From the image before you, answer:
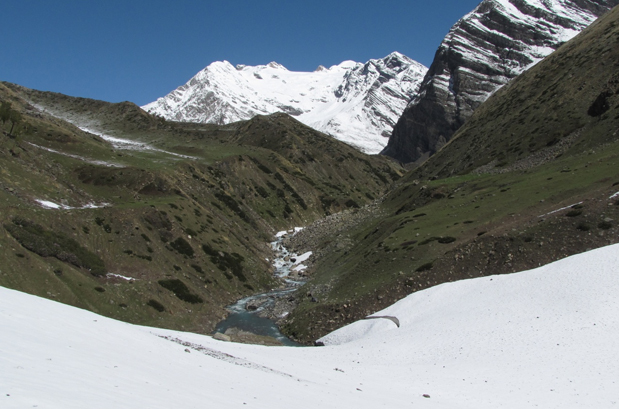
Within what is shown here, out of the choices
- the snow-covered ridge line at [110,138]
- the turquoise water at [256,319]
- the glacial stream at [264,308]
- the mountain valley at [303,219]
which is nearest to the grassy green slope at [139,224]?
the mountain valley at [303,219]

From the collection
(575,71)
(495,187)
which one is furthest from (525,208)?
(575,71)

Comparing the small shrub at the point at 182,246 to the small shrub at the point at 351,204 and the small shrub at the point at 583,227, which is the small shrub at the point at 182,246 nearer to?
the small shrub at the point at 583,227

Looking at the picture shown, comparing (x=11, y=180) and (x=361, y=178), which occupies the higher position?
(x=361, y=178)

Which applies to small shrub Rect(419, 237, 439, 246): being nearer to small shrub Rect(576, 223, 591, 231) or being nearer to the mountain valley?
the mountain valley

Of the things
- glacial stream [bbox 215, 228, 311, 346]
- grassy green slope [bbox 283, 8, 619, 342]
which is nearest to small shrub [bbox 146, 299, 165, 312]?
glacial stream [bbox 215, 228, 311, 346]

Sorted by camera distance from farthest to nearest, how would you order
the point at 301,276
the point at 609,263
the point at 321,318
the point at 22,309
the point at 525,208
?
the point at 301,276 < the point at 525,208 < the point at 321,318 < the point at 609,263 < the point at 22,309

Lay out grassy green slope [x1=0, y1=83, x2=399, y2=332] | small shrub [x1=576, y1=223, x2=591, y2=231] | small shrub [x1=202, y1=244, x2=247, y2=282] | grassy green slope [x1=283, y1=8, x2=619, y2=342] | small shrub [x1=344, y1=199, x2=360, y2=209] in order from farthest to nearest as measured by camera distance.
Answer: small shrub [x1=344, y1=199, x2=360, y2=209], small shrub [x1=202, y1=244, x2=247, y2=282], grassy green slope [x1=283, y1=8, x2=619, y2=342], grassy green slope [x1=0, y1=83, x2=399, y2=332], small shrub [x1=576, y1=223, x2=591, y2=231]

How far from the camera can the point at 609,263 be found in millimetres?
A: 34031

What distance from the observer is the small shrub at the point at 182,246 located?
60.2 metres

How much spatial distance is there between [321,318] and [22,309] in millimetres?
30753

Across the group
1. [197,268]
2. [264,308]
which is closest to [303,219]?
[197,268]

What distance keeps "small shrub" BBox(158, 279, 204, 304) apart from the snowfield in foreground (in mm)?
20034

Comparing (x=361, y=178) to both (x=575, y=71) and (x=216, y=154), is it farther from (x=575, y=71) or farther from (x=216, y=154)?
(x=575, y=71)

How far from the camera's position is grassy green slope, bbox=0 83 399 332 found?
41562 mm
